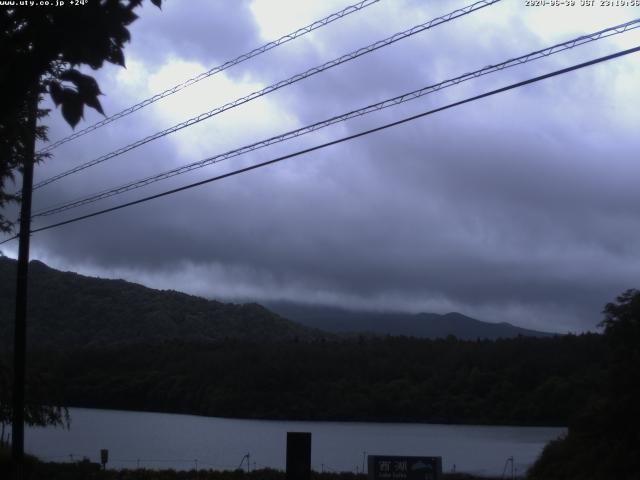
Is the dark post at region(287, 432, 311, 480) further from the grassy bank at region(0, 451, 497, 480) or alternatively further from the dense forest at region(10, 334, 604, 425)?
the dense forest at region(10, 334, 604, 425)

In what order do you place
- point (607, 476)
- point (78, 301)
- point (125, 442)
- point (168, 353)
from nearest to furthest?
point (607, 476) → point (125, 442) → point (168, 353) → point (78, 301)

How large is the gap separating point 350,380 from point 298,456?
175ft

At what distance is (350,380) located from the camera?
66375mm

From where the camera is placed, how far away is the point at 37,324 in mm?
78062

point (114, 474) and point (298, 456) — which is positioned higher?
point (298, 456)

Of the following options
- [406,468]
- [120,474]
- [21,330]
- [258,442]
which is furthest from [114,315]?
[406,468]

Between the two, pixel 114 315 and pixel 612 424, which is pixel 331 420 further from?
pixel 114 315

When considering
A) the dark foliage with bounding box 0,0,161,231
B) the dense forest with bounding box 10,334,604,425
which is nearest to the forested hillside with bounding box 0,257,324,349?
the dense forest with bounding box 10,334,604,425

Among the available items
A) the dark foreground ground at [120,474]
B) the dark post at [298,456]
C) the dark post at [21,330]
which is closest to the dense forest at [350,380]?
the dark foreground ground at [120,474]

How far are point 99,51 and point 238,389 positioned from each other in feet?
215

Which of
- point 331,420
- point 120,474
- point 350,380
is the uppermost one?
point 350,380

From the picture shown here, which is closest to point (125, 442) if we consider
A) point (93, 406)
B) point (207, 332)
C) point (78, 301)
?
point (93, 406)

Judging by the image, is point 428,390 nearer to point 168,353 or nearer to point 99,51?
point 168,353

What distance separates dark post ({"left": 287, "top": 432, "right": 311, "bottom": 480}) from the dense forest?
41410mm
